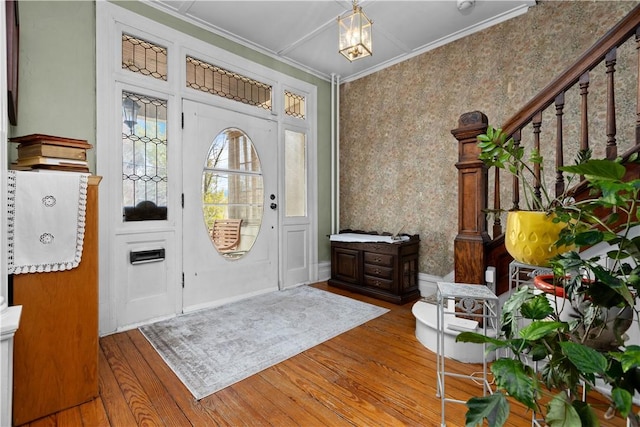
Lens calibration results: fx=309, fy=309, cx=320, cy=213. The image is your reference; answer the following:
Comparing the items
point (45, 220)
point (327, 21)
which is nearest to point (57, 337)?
point (45, 220)

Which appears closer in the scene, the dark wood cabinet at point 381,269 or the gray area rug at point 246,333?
the gray area rug at point 246,333

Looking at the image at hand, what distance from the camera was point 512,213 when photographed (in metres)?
1.26

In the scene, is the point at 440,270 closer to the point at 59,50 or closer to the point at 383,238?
the point at 383,238

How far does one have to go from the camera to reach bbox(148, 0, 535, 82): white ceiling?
2789 mm

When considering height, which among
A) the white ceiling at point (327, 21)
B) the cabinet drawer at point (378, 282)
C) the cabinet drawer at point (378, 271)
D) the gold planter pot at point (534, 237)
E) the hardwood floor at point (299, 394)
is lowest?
the hardwood floor at point (299, 394)

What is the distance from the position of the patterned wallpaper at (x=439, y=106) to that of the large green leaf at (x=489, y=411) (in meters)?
2.75

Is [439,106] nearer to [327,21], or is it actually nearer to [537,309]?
[327,21]

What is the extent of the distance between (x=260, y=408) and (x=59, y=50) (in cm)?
284

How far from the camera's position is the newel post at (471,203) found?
6.40ft

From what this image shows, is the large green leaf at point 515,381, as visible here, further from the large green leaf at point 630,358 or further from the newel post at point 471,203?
the newel post at point 471,203

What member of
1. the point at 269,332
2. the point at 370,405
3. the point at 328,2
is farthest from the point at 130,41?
the point at 370,405

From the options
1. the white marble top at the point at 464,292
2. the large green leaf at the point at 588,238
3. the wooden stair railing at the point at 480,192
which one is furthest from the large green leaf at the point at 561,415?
the wooden stair railing at the point at 480,192

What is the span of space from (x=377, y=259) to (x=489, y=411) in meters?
2.86

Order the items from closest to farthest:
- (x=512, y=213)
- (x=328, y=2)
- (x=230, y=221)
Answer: (x=512, y=213) < (x=328, y=2) < (x=230, y=221)
